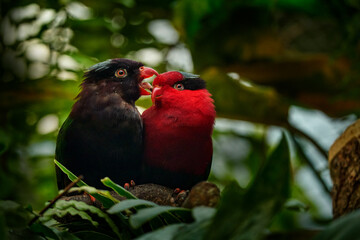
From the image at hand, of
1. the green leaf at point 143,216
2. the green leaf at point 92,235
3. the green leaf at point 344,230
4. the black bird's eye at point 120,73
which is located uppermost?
the black bird's eye at point 120,73

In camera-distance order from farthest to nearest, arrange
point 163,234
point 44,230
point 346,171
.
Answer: point 346,171 → point 44,230 → point 163,234

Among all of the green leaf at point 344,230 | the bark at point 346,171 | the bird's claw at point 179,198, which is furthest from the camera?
the bark at point 346,171

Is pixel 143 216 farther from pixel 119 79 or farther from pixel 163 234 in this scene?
pixel 119 79

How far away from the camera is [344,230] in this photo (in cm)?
58

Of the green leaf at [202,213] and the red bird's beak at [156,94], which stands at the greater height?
the red bird's beak at [156,94]

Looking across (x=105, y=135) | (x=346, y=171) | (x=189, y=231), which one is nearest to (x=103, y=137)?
(x=105, y=135)

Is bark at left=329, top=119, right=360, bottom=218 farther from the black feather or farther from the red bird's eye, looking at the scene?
the black feather

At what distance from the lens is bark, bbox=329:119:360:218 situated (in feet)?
4.01

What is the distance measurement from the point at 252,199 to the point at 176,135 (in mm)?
378

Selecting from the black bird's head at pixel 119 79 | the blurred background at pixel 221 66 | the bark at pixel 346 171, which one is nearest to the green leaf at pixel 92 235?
the black bird's head at pixel 119 79

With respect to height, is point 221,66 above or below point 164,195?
above

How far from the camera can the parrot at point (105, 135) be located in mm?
957

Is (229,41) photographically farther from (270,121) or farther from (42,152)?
(42,152)

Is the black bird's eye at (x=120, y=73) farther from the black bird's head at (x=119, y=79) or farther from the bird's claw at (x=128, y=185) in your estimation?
the bird's claw at (x=128, y=185)
